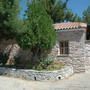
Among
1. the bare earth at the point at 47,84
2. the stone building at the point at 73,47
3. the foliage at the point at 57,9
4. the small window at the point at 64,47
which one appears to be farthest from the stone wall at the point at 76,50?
the foliage at the point at 57,9

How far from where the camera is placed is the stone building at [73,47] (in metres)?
20.7

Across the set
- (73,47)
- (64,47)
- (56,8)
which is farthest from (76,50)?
(56,8)

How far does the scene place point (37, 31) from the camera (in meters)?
18.9

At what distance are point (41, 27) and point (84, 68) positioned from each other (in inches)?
197

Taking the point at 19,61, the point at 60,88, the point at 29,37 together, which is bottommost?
the point at 60,88

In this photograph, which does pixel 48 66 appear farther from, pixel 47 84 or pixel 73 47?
pixel 47 84

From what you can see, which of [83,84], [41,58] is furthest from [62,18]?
[83,84]

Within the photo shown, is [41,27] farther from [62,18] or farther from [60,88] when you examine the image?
[62,18]

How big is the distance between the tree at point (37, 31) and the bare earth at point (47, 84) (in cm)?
305

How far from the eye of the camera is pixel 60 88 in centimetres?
1502

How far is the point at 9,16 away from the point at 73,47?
582 cm

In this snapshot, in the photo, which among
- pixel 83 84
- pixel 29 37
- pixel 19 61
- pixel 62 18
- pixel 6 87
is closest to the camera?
pixel 6 87

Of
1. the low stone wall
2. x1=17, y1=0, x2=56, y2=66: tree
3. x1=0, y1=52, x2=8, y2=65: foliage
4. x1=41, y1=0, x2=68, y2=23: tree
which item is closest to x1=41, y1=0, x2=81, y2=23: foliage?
x1=41, y1=0, x2=68, y2=23: tree

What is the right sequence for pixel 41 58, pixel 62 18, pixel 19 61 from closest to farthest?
pixel 41 58 → pixel 19 61 → pixel 62 18
